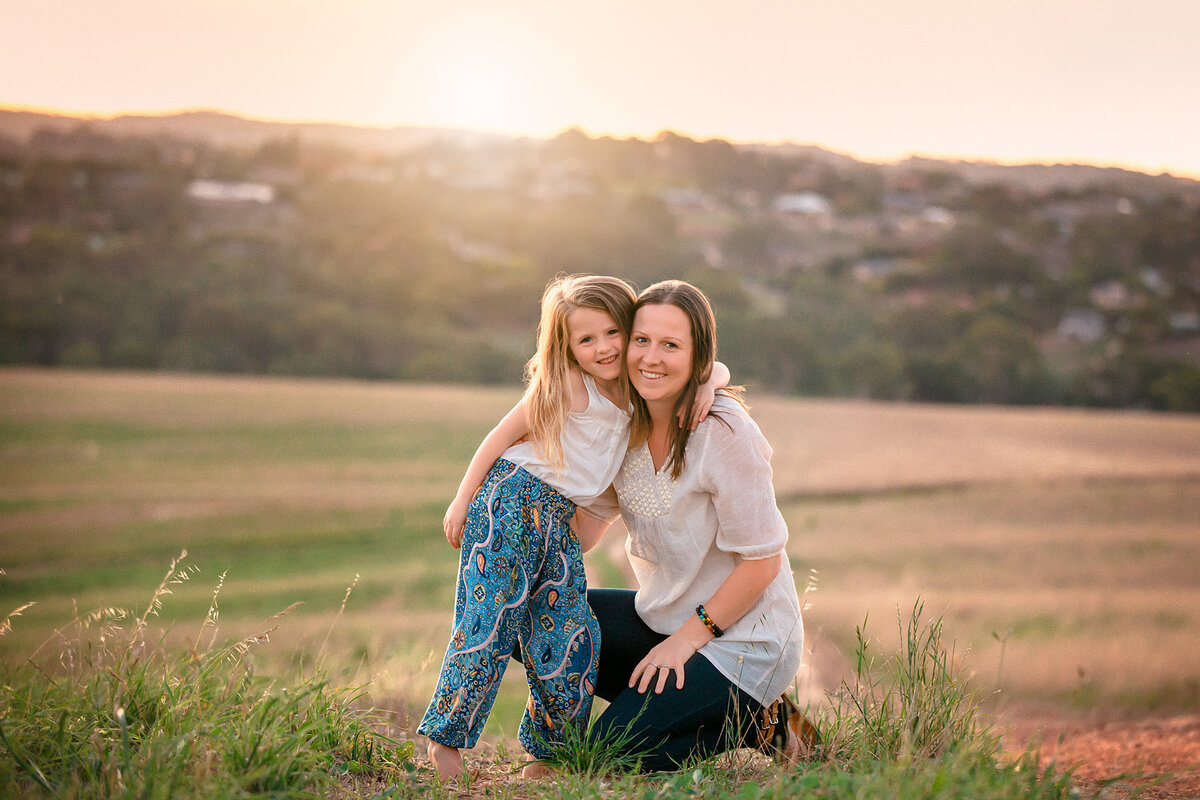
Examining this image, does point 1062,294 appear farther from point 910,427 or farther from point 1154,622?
point 1154,622

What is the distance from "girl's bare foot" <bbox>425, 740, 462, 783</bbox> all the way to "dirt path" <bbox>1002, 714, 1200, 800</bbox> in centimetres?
185

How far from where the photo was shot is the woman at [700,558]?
9.66 ft

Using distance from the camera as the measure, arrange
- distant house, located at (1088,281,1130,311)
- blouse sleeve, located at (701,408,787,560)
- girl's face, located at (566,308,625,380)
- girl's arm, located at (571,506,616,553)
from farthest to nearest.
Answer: distant house, located at (1088,281,1130,311) < girl's arm, located at (571,506,616,553) < girl's face, located at (566,308,625,380) < blouse sleeve, located at (701,408,787,560)

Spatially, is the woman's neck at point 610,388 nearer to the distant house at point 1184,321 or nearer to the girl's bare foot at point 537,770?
the girl's bare foot at point 537,770

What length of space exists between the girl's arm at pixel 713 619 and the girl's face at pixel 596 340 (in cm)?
88

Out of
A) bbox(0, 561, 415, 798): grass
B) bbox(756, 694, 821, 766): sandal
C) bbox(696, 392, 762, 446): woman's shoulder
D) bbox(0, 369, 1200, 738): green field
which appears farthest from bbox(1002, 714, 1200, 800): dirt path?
bbox(0, 369, 1200, 738): green field

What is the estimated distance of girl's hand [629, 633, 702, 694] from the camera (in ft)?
9.74

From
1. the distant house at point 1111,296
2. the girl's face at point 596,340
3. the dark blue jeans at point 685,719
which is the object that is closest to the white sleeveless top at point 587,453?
the girl's face at point 596,340

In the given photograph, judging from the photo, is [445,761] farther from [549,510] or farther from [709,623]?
[709,623]

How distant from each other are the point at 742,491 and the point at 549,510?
0.72m

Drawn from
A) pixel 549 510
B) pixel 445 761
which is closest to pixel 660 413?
pixel 549 510

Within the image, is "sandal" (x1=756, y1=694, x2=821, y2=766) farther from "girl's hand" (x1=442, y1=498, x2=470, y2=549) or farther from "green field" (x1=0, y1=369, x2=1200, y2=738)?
"green field" (x1=0, y1=369, x2=1200, y2=738)

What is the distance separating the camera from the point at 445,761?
2891mm

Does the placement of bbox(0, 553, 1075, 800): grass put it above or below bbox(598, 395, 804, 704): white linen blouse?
below
